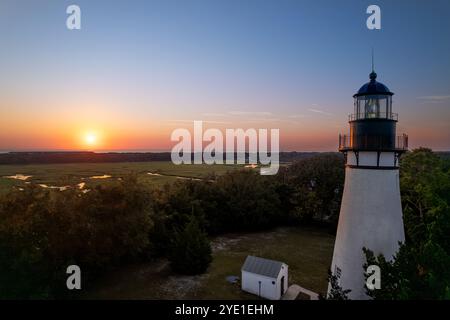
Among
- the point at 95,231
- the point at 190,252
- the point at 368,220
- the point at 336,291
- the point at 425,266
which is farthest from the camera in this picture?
the point at 190,252

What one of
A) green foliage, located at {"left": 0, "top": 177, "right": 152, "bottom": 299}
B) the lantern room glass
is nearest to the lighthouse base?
the lantern room glass

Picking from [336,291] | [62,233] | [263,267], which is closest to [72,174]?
[62,233]

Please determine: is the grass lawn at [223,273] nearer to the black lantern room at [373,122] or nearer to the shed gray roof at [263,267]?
the shed gray roof at [263,267]

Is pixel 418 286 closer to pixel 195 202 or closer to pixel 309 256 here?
pixel 309 256

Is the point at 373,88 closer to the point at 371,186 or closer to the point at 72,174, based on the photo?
the point at 371,186

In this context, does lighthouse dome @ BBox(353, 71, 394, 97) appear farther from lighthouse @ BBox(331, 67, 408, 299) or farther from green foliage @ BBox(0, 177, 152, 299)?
green foliage @ BBox(0, 177, 152, 299)

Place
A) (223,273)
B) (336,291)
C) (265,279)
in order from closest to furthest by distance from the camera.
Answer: (336,291) < (265,279) < (223,273)
